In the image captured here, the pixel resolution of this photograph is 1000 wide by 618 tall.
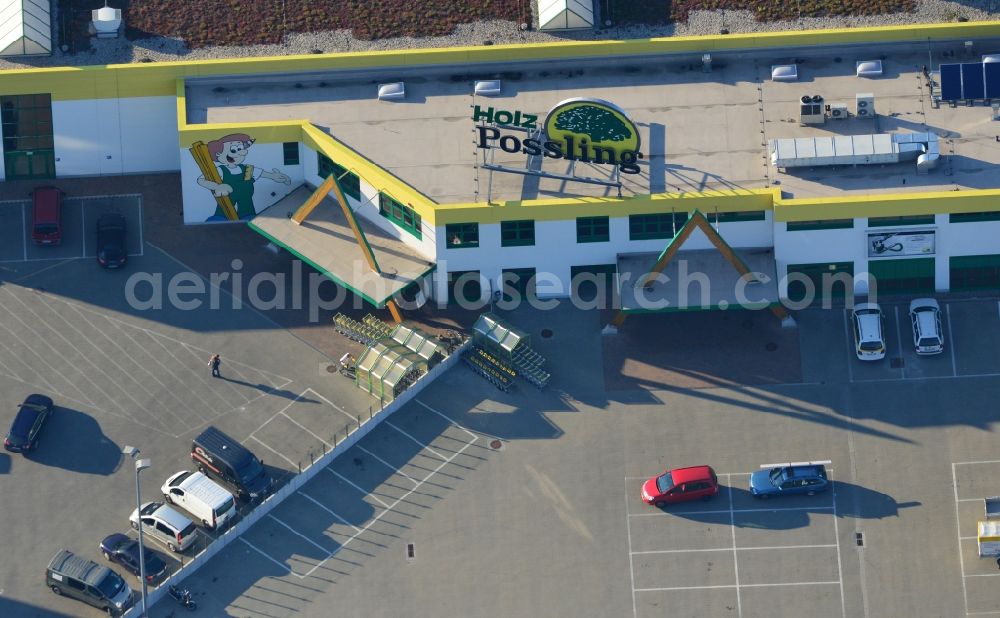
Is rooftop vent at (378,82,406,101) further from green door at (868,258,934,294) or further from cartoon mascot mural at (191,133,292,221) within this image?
green door at (868,258,934,294)

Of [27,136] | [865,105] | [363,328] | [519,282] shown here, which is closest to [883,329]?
[865,105]

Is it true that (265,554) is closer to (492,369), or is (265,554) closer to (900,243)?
(492,369)

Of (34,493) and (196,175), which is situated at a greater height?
(196,175)

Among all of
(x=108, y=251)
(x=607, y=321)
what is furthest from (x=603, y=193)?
(x=108, y=251)

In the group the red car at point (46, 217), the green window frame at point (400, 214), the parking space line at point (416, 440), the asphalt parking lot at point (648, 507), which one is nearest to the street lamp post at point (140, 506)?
the asphalt parking lot at point (648, 507)

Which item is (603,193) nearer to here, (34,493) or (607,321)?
(607,321)

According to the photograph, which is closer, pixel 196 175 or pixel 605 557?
pixel 605 557
